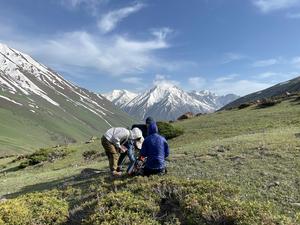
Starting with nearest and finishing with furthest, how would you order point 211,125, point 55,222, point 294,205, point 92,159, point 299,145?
point 294,205
point 55,222
point 299,145
point 92,159
point 211,125

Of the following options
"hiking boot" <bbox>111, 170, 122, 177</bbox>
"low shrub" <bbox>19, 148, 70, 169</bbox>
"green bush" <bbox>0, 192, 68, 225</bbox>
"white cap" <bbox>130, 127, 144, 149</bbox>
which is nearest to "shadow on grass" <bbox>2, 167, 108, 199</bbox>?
"hiking boot" <bbox>111, 170, 122, 177</bbox>

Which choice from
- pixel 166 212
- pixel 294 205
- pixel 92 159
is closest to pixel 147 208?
pixel 166 212

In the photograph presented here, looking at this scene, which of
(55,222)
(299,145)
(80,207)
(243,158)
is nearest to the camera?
(55,222)

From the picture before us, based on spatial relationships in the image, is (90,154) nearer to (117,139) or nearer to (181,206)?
(117,139)

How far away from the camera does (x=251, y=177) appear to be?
54.6 feet

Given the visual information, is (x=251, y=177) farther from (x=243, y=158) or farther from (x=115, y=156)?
(x=115, y=156)

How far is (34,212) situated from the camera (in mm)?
→ 14516

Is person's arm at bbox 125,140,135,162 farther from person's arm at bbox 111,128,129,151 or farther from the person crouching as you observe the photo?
person's arm at bbox 111,128,129,151

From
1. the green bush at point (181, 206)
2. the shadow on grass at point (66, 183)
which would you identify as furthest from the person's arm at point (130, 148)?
the green bush at point (181, 206)

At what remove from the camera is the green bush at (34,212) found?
13.7 meters

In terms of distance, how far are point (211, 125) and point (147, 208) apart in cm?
3193

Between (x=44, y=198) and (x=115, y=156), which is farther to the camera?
(x=115, y=156)

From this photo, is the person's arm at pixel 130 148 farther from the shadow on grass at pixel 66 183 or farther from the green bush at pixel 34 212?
the green bush at pixel 34 212

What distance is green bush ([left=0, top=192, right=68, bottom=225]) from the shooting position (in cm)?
1368
